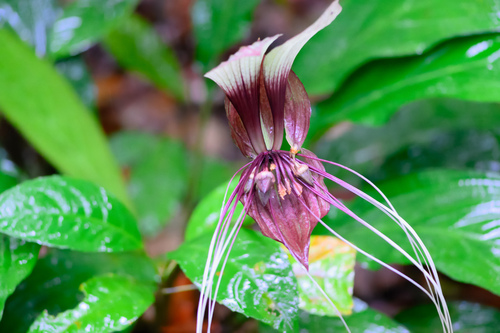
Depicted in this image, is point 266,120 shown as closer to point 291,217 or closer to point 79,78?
point 291,217

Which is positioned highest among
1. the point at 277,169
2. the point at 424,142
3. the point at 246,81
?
the point at 246,81

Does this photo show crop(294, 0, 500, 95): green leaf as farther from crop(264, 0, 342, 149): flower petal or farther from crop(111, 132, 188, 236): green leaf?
crop(111, 132, 188, 236): green leaf

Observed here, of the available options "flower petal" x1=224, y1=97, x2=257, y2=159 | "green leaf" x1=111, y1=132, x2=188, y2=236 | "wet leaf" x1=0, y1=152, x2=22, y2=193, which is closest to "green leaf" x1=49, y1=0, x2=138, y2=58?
"wet leaf" x1=0, y1=152, x2=22, y2=193

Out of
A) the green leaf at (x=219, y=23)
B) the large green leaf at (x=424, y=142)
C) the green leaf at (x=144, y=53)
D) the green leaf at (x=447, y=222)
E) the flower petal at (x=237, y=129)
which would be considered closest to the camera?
the flower petal at (x=237, y=129)

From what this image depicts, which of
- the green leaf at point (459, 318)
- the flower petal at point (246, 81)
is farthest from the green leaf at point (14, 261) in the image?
the green leaf at point (459, 318)

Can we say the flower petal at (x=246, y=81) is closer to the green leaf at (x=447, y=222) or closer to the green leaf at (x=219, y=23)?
the green leaf at (x=447, y=222)

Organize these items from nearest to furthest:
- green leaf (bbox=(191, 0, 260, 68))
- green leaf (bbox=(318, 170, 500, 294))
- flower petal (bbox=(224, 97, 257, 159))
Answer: flower petal (bbox=(224, 97, 257, 159)) < green leaf (bbox=(318, 170, 500, 294)) < green leaf (bbox=(191, 0, 260, 68))

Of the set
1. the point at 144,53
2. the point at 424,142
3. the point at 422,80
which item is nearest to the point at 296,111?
the point at 422,80
